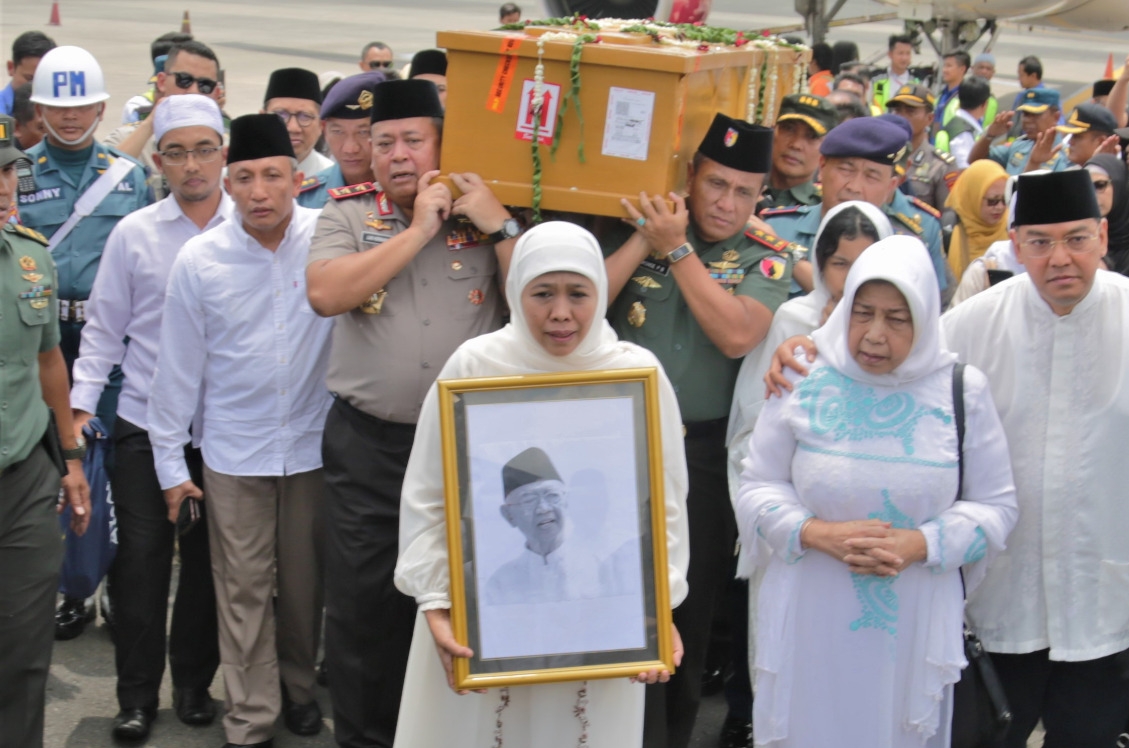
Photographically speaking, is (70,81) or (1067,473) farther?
(70,81)

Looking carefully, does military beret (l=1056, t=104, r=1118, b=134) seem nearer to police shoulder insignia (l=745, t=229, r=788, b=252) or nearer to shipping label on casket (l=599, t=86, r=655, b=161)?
police shoulder insignia (l=745, t=229, r=788, b=252)

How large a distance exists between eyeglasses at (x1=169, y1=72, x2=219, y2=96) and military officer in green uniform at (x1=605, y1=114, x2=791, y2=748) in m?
3.04

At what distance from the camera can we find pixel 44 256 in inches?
161

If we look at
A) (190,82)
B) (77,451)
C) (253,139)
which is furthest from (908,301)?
(190,82)

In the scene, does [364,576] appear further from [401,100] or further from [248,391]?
[401,100]

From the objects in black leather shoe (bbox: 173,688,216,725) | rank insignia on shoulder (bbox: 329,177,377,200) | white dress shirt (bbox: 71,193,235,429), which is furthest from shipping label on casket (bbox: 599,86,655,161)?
black leather shoe (bbox: 173,688,216,725)

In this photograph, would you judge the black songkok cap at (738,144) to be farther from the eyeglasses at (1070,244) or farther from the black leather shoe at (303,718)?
the black leather shoe at (303,718)

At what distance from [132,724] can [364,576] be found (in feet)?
3.81

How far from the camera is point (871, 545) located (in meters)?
3.29

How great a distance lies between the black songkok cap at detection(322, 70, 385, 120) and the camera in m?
5.44

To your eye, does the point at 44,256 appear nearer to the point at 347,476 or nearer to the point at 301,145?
the point at 347,476

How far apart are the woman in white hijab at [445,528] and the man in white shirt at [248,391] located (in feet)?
4.34

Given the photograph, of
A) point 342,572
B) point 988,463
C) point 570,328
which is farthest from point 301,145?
point 988,463

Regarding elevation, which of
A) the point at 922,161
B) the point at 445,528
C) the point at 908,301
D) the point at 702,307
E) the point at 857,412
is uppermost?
the point at 922,161
